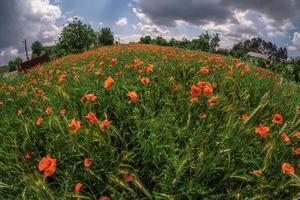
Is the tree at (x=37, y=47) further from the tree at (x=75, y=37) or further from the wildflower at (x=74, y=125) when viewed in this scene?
the wildflower at (x=74, y=125)

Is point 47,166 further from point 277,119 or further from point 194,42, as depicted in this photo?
point 194,42

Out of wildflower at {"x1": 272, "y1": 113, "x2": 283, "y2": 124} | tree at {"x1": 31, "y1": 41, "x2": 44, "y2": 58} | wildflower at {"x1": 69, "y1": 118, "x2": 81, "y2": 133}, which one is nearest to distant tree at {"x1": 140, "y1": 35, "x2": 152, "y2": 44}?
tree at {"x1": 31, "y1": 41, "x2": 44, "y2": 58}

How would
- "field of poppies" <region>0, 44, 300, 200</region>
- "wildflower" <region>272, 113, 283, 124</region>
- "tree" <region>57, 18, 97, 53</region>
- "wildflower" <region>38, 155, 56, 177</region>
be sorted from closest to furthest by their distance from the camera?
"wildflower" <region>38, 155, 56, 177</region> → "field of poppies" <region>0, 44, 300, 200</region> → "wildflower" <region>272, 113, 283, 124</region> → "tree" <region>57, 18, 97, 53</region>

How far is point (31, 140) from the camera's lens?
3.81m

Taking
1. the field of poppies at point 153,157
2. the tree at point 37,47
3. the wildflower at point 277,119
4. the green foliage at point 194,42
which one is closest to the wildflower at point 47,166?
the field of poppies at point 153,157

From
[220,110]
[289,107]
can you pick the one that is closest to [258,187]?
[220,110]

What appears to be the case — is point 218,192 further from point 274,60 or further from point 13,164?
point 274,60

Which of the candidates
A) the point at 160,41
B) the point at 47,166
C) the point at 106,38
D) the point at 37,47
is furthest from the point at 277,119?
the point at 37,47

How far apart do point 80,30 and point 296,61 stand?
3090cm

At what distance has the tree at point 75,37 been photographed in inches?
1833

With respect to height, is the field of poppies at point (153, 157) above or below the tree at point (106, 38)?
below

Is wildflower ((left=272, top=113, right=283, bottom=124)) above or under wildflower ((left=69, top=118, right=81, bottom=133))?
under

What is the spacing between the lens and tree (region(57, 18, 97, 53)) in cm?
4656

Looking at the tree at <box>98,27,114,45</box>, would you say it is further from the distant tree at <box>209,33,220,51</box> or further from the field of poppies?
the field of poppies
